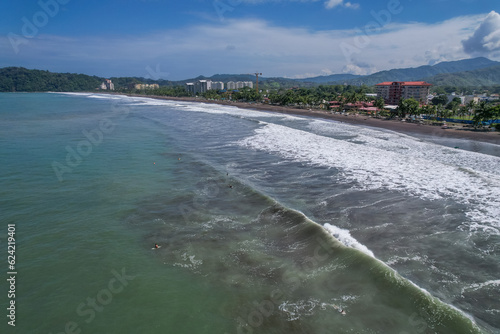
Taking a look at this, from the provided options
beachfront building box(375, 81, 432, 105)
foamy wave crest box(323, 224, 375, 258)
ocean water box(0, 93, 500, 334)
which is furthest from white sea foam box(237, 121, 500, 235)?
beachfront building box(375, 81, 432, 105)

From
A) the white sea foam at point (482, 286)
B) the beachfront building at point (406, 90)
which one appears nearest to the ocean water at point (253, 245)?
the white sea foam at point (482, 286)

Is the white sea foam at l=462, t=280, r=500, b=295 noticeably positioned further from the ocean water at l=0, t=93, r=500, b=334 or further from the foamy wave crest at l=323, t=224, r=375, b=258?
the foamy wave crest at l=323, t=224, r=375, b=258

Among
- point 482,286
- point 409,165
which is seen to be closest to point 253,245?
point 482,286

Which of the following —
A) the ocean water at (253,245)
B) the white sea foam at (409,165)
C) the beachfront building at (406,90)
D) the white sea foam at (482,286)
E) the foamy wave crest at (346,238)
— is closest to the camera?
the ocean water at (253,245)

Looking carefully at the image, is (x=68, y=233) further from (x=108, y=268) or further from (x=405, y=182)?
(x=405, y=182)

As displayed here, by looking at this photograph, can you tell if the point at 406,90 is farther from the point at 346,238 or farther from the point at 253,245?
the point at 253,245

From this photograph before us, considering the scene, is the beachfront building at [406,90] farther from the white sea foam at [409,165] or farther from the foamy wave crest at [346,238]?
the foamy wave crest at [346,238]

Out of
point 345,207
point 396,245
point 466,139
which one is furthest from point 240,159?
point 466,139
